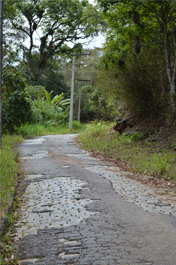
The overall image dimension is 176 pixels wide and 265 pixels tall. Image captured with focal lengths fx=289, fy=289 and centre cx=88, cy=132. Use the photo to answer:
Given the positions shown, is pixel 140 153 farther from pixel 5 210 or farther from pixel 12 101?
pixel 12 101

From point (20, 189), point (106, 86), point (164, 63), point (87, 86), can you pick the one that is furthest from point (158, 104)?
point (87, 86)

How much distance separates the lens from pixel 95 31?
101 feet

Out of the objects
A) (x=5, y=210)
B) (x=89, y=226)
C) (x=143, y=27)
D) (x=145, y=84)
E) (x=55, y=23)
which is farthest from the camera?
(x=55, y=23)

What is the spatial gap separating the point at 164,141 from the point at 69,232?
6951 mm

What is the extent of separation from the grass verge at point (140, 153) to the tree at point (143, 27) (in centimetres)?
175

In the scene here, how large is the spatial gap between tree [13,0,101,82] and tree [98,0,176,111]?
17.4m

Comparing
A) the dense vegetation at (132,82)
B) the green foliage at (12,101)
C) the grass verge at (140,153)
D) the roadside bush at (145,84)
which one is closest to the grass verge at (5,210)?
the dense vegetation at (132,82)

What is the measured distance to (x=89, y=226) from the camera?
12.0 ft

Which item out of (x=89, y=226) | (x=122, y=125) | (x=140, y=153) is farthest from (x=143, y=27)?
(x=89, y=226)

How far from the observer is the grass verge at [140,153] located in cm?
721

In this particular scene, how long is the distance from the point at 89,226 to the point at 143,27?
337 inches

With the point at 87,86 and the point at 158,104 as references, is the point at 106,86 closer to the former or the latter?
the point at 158,104

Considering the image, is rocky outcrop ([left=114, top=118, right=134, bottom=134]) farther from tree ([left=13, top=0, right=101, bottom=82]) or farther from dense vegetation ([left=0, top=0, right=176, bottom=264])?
tree ([left=13, top=0, right=101, bottom=82])

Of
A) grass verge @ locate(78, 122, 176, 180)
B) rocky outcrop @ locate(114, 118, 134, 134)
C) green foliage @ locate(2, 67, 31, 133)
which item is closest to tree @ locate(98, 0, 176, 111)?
grass verge @ locate(78, 122, 176, 180)
